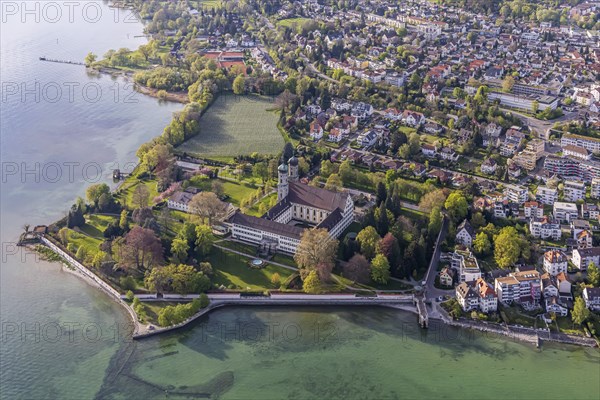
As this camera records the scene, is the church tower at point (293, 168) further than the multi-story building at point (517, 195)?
Yes

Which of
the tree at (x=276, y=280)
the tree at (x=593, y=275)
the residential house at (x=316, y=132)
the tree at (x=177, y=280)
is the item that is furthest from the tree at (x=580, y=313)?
the residential house at (x=316, y=132)

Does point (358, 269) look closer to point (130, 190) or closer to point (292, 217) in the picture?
point (292, 217)

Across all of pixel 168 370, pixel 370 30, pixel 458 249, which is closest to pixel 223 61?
pixel 370 30

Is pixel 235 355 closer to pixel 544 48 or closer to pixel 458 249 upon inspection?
pixel 458 249

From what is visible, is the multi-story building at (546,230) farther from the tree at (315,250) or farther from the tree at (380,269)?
the tree at (315,250)

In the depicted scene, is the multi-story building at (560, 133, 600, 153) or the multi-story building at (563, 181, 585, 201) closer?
the multi-story building at (563, 181, 585, 201)

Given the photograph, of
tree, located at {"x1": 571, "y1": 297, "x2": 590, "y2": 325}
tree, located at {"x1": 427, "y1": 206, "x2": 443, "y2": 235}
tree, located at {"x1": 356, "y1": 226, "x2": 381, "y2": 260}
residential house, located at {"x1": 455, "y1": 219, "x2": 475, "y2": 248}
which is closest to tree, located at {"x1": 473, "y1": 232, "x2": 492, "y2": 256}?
residential house, located at {"x1": 455, "y1": 219, "x2": 475, "y2": 248}

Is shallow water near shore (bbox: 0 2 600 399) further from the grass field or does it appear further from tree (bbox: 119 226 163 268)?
the grass field
